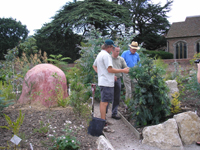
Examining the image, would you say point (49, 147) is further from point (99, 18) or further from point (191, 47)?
point (191, 47)

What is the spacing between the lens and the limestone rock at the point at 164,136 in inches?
133

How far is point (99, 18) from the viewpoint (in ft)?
71.7

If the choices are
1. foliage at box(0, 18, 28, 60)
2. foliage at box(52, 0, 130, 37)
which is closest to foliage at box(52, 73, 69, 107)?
foliage at box(52, 0, 130, 37)

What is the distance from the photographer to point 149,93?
151 inches

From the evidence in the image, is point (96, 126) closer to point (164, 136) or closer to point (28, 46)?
point (164, 136)

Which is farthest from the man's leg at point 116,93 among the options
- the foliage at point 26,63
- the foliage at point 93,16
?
the foliage at point 93,16

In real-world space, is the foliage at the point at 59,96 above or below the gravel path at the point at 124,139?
above

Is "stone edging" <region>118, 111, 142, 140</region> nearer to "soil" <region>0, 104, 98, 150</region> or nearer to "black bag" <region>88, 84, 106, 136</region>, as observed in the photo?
"black bag" <region>88, 84, 106, 136</region>

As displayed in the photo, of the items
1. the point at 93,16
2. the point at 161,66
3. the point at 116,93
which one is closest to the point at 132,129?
the point at 116,93

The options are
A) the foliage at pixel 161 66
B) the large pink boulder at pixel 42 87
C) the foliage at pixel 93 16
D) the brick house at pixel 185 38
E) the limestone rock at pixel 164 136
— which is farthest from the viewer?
the brick house at pixel 185 38

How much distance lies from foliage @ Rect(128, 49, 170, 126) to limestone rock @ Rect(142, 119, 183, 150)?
391 mm

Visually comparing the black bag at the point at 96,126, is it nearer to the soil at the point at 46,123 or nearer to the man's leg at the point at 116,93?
the soil at the point at 46,123

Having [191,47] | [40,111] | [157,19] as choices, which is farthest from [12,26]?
[40,111]

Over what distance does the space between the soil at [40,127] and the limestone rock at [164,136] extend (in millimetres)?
1012
